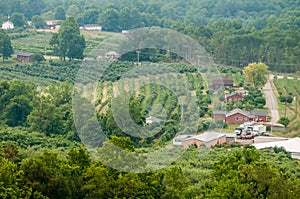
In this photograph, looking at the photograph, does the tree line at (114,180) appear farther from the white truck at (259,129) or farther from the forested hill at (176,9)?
the forested hill at (176,9)

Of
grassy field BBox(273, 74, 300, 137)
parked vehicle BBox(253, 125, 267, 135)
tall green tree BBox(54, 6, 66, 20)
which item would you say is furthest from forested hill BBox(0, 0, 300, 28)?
parked vehicle BBox(253, 125, 267, 135)

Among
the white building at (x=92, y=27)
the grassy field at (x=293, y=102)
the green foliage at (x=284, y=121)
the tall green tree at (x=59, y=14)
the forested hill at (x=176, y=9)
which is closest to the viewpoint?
the grassy field at (x=293, y=102)

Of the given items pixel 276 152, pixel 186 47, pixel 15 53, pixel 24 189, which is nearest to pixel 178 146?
pixel 276 152

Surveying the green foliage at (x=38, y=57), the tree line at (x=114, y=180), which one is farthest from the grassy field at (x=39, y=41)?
the tree line at (x=114, y=180)

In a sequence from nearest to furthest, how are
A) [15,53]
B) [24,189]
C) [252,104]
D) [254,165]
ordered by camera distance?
[24,189] → [254,165] → [252,104] → [15,53]

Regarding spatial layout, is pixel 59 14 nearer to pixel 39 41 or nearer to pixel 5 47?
pixel 39 41

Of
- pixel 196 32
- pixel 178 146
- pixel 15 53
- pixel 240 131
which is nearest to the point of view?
pixel 178 146

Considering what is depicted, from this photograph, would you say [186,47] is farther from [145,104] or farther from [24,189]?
[24,189]
